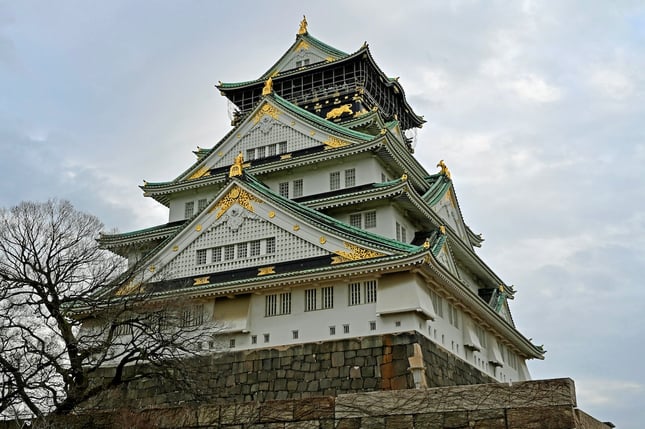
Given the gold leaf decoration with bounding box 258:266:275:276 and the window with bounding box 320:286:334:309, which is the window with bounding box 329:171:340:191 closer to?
the gold leaf decoration with bounding box 258:266:275:276

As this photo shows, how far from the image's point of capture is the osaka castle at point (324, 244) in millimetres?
26984

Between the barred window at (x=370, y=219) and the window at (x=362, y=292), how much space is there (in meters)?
5.44

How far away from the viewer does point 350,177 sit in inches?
1357

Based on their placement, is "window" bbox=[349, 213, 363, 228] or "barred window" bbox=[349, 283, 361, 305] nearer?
"barred window" bbox=[349, 283, 361, 305]

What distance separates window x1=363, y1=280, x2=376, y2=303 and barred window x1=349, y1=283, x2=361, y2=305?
0.98 feet

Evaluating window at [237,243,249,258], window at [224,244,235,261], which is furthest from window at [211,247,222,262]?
window at [237,243,249,258]

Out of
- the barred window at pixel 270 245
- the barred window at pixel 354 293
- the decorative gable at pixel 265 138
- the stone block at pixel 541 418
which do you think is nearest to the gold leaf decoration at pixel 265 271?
the barred window at pixel 270 245

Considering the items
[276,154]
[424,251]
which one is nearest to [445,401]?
[424,251]

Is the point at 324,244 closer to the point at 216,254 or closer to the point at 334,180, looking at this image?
the point at 216,254

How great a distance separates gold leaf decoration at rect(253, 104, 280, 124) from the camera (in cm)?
3797

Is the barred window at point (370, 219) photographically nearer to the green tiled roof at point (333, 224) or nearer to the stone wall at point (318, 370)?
the green tiled roof at point (333, 224)

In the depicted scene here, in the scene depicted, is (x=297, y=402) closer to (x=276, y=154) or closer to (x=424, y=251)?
(x=424, y=251)

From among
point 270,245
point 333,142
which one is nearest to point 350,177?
point 333,142

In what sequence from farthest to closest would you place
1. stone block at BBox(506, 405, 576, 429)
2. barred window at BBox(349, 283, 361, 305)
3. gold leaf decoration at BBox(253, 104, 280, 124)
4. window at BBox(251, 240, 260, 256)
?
gold leaf decoration at BBox(253, 104, 280, 124)
window at BBox(251, 240, 260, 256)
barred window at BBox(349, 283, 361, 305)
stone block at BBox(506, 405, 576, 429)
